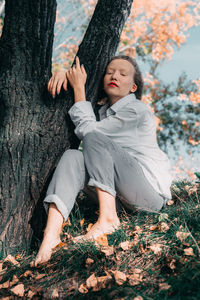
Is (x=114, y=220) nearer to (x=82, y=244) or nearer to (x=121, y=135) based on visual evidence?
(x=82, y=244)

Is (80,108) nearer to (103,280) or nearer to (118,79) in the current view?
(118,79)

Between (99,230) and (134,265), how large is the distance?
385 millimetres

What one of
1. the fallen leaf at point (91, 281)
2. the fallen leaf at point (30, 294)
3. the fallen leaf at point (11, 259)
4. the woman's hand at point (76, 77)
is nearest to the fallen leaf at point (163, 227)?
the fallen leaf at point (91, 281)

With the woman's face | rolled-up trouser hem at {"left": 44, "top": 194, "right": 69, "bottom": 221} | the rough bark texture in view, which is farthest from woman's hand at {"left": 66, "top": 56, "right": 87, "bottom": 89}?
rolled-up trouser hem at {"left": 44, "top": 194, "right": 69, "bottom": 221}

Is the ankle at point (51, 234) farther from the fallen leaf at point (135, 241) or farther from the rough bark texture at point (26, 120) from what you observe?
the fallen leaf at point (135, 241)

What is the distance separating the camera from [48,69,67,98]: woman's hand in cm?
257

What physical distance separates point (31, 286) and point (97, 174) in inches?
35.4

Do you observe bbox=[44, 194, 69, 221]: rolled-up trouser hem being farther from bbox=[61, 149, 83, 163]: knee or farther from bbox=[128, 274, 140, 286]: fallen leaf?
bbox=[128, 274, 140, 286]: fallen leaf

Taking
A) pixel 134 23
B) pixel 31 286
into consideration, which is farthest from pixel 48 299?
pixel 134 23

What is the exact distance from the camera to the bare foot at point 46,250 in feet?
6.72

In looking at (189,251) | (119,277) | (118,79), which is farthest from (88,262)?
(118,79)

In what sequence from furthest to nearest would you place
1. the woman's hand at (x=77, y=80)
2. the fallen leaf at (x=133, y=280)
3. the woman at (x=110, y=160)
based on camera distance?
the woman's hand at (x=77, y=80), the woman at (x=110, y=160), the fallen leaf at (x=133, y=280)

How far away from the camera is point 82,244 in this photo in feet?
6.80

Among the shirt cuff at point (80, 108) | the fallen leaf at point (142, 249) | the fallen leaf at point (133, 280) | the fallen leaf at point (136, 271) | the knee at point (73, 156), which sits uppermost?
the shirt cuff at point (80, 108)
